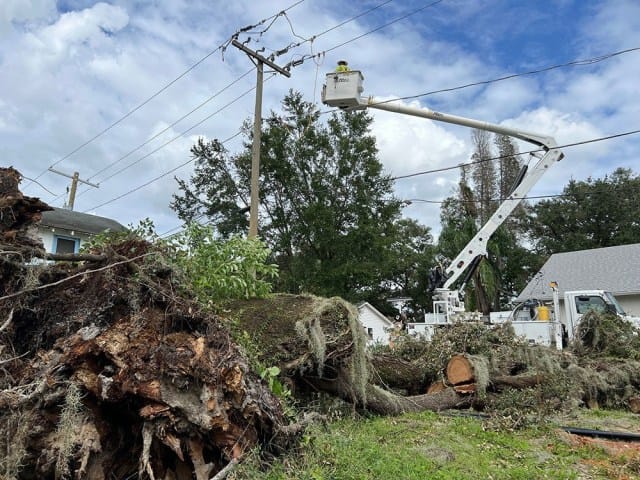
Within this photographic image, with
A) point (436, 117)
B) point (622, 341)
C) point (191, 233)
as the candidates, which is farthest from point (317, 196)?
point (191, 233)

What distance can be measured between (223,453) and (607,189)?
33.3m

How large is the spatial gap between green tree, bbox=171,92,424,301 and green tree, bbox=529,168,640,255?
55.8 ft

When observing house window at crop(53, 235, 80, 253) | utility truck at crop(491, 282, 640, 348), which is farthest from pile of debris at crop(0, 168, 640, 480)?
house window at crop(53, 235, 80, 253)

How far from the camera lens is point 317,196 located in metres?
18.2

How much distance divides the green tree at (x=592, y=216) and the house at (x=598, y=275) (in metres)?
8.70

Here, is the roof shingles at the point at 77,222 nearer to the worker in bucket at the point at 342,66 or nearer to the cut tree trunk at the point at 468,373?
the worker in bucket at the point at 342,66

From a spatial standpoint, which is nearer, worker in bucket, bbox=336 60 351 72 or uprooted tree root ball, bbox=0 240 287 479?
uprooted tree root ball, bbox=0 240 287 479

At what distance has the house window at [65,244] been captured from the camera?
44.7 ft

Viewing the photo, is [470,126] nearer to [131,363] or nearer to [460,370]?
[460,370]

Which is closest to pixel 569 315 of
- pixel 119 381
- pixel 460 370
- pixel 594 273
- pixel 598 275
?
pixel 460 370

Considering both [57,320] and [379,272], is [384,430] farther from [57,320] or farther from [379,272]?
[379,272]

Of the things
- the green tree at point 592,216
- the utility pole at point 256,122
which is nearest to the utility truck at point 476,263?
the utility pole at point 256,122

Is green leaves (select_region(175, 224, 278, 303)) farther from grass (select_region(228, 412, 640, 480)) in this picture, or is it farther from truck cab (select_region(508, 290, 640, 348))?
truck cab (select_region(508, 290, 640, 348))

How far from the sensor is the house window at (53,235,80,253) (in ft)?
44.7
